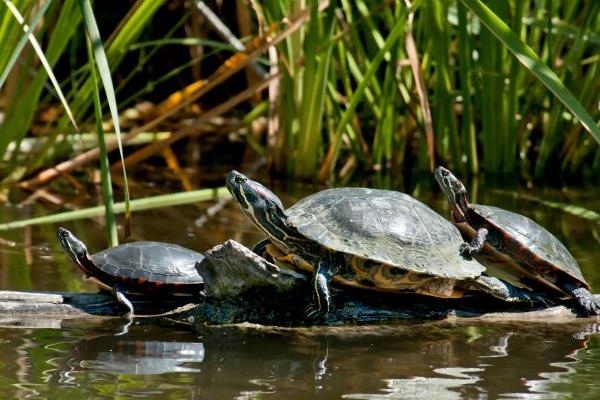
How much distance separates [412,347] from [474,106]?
3.73 metres

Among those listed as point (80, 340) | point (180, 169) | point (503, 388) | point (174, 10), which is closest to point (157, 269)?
point (80, 340)

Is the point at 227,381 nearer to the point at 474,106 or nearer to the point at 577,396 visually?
the point at 577,396

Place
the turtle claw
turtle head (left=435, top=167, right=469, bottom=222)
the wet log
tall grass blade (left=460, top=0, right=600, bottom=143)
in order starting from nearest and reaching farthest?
tall grass blade (left=460, top=0, right=600, bottom=143) < the wet log < the turtle claw < turtle head (left=435, top=167, right=469, bottom=222)

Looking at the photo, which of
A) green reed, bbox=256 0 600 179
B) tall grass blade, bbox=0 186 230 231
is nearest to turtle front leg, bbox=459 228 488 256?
tall grass blade, bbox=0 186 230 231

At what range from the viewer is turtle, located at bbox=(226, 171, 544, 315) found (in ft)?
8.58

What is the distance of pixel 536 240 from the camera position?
2842 millimetres

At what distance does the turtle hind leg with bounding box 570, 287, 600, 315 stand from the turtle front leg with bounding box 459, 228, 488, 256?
0.33m

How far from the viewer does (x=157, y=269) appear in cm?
280

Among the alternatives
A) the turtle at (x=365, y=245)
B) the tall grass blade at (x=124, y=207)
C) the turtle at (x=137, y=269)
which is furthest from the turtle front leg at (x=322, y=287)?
the tall grass blade at (x=124, y=207)

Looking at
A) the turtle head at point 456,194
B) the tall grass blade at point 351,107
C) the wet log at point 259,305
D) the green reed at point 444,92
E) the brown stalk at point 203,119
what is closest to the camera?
the wet log at point 259,305

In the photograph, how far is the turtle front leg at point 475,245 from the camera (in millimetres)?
2760

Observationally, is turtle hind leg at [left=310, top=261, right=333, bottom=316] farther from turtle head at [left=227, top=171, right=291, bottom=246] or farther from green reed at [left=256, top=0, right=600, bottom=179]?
green reed at [left=256, top=0, right=600, bottom=179]

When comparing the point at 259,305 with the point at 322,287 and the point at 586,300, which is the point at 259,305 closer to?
the point at 322,287

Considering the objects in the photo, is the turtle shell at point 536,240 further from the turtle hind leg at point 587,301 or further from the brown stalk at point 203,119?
the brown stalk at point 203,119
